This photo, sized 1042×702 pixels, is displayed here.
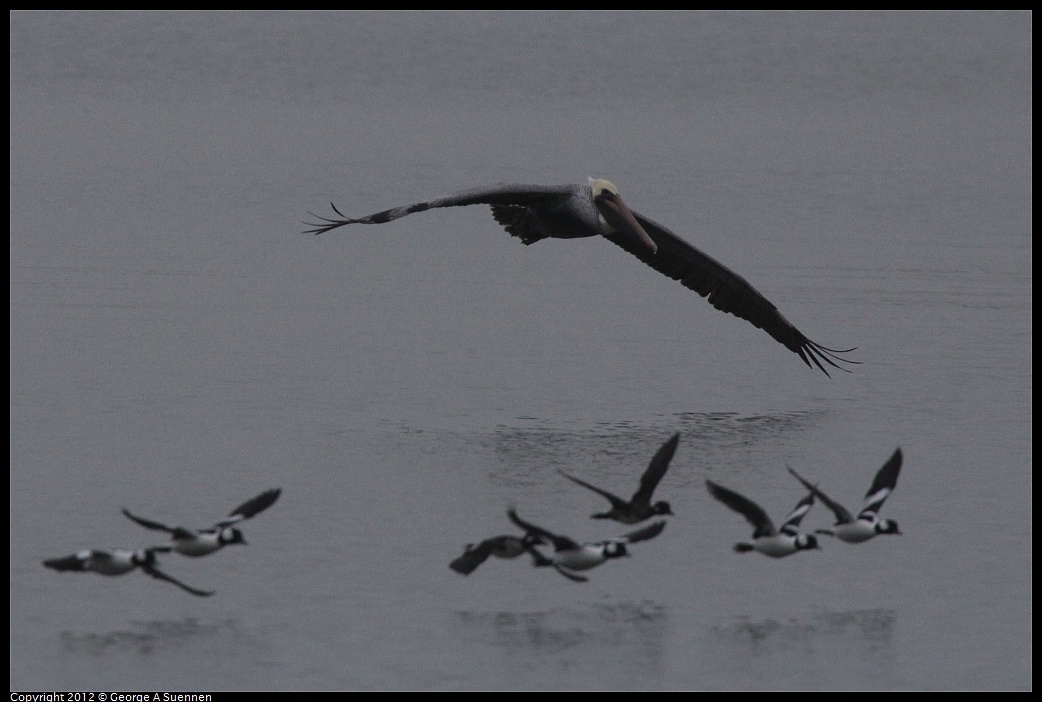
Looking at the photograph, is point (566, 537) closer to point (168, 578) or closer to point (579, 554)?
point (579, 554)

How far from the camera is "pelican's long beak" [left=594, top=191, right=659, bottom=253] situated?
48.6ft

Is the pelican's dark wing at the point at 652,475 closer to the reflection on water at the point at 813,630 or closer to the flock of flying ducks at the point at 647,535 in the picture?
the flock of flying ducks at the point at 647,535

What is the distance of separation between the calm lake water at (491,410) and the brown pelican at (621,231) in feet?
1.72

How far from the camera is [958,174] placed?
32.8 m

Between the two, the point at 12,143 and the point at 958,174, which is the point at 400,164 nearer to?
the point at 12,143

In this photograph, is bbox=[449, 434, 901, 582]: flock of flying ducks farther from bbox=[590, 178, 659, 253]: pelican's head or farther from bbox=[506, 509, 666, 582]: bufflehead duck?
bbox=[590, 178, 659, 253]: pelican's head

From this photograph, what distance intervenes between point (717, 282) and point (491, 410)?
3096mm

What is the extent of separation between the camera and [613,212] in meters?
15.0

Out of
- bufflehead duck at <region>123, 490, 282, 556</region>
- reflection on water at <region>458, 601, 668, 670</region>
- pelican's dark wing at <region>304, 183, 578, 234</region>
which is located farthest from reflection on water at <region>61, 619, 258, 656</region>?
pelican's dark wing at <region>304, 183, 578, 234</region>

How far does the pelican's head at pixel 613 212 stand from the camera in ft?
48.8

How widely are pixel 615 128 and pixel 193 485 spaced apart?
96.4 feet

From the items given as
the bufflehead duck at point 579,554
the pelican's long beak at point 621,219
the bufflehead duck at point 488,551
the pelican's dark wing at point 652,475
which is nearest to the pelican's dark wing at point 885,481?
the pelican's dark wing at point 652,475

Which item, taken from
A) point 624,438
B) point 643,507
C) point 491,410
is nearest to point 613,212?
point 491,410
